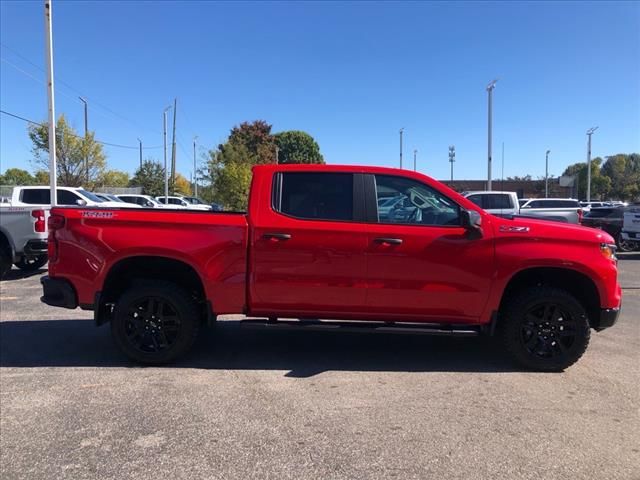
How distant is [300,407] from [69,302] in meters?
2.59

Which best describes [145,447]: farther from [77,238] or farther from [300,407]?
[77,238]

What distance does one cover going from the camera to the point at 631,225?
16.5 m

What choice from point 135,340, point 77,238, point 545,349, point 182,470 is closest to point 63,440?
point 182,470

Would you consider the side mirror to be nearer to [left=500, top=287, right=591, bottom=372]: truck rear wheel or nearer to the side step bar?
[left=500, top=287, right=591, bottom=372]: truck rear wheel

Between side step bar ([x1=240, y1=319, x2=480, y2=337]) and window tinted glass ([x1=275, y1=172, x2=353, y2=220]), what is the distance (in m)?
1.04

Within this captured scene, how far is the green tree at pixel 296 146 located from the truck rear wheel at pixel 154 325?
7534 centimetres

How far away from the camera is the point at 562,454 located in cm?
340

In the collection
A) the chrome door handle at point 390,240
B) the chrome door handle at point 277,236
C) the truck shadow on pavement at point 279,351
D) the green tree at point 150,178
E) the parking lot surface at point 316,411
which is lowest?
the parking lot surface at point 316,411

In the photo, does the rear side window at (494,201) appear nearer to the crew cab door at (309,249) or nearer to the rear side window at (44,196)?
the rear side window at (44,196)

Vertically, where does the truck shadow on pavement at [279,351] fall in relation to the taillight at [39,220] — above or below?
below

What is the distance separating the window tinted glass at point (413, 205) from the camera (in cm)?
493

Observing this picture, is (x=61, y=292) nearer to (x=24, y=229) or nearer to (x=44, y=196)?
(x=24, y=229)

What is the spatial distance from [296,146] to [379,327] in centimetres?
7812

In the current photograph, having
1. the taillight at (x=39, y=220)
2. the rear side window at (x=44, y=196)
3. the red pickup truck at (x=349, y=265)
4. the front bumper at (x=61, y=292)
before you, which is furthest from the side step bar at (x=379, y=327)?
the rear side window at (x=44, y=196)
